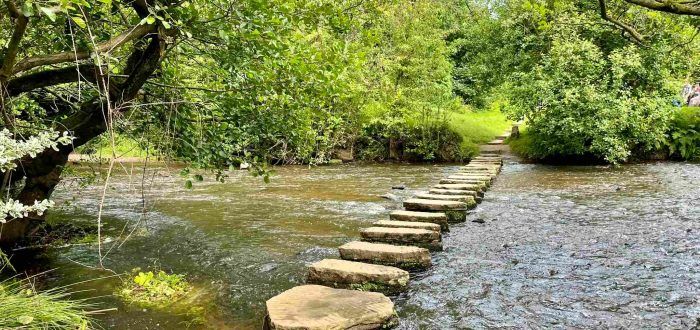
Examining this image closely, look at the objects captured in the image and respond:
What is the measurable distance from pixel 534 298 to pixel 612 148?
41.2ft

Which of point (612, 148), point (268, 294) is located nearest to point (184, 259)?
point (268, 294)

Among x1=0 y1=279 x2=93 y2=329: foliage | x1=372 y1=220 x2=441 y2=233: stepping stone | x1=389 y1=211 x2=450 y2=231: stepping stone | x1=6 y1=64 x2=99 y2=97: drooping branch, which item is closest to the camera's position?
x1=0 y1=279 x2=93 y2=329: foliage

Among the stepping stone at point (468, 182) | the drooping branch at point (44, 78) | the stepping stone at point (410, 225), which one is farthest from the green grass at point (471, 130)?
the drooping branch at point (44, 78)

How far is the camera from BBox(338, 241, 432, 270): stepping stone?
19.1ft

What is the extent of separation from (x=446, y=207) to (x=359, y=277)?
12.2ft

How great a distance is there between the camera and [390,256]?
5.84 metres

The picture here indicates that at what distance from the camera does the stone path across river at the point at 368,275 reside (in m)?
4.11

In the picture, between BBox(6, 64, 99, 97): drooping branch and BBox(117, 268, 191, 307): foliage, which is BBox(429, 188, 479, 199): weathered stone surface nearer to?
BBox(117, 268, 191, 307): foliage

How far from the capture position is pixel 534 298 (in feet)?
16.5

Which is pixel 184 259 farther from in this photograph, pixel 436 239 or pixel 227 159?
pixel 436 239

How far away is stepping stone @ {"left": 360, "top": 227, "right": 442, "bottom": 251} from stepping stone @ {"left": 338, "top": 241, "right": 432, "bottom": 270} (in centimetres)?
69

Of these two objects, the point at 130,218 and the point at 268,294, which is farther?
the point at 130,218

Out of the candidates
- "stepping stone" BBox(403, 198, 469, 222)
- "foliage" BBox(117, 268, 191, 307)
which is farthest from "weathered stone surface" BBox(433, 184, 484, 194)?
"foliage" BBox(117, 268, 191, 307)

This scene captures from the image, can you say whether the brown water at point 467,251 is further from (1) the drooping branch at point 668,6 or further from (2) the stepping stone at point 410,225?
(1) the drooping branch at point 668,6
